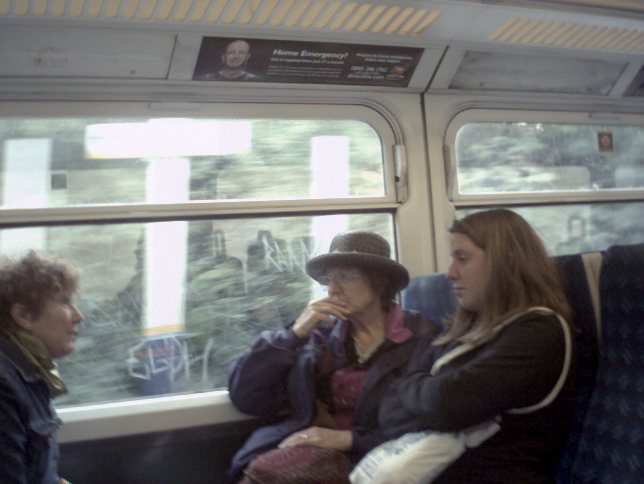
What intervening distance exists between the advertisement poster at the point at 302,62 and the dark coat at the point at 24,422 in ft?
4.30

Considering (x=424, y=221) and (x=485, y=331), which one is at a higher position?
(x=424, y=221)

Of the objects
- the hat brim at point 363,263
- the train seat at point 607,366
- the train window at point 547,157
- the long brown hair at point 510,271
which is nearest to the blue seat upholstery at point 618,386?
the train seat at point 607,366

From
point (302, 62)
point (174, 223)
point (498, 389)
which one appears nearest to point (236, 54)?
point (302, 62)

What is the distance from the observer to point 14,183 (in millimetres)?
2486

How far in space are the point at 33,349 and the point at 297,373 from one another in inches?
36.0

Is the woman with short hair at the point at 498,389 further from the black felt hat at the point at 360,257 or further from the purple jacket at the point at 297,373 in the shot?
the black felt hat at the point at 360,257

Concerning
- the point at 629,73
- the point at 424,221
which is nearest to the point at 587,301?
the point at 424,221

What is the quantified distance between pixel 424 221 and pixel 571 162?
95cm

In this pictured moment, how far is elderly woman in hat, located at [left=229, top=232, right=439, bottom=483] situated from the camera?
2295 millimetres

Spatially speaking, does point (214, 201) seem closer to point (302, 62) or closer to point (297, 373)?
point (302, 62)

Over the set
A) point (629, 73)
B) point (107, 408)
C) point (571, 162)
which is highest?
point (629, 73)

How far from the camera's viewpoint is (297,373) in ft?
7.96

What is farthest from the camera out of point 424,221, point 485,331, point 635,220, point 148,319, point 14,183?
point 635,220

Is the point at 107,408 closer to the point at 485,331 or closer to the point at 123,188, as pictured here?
the point at 123,188
